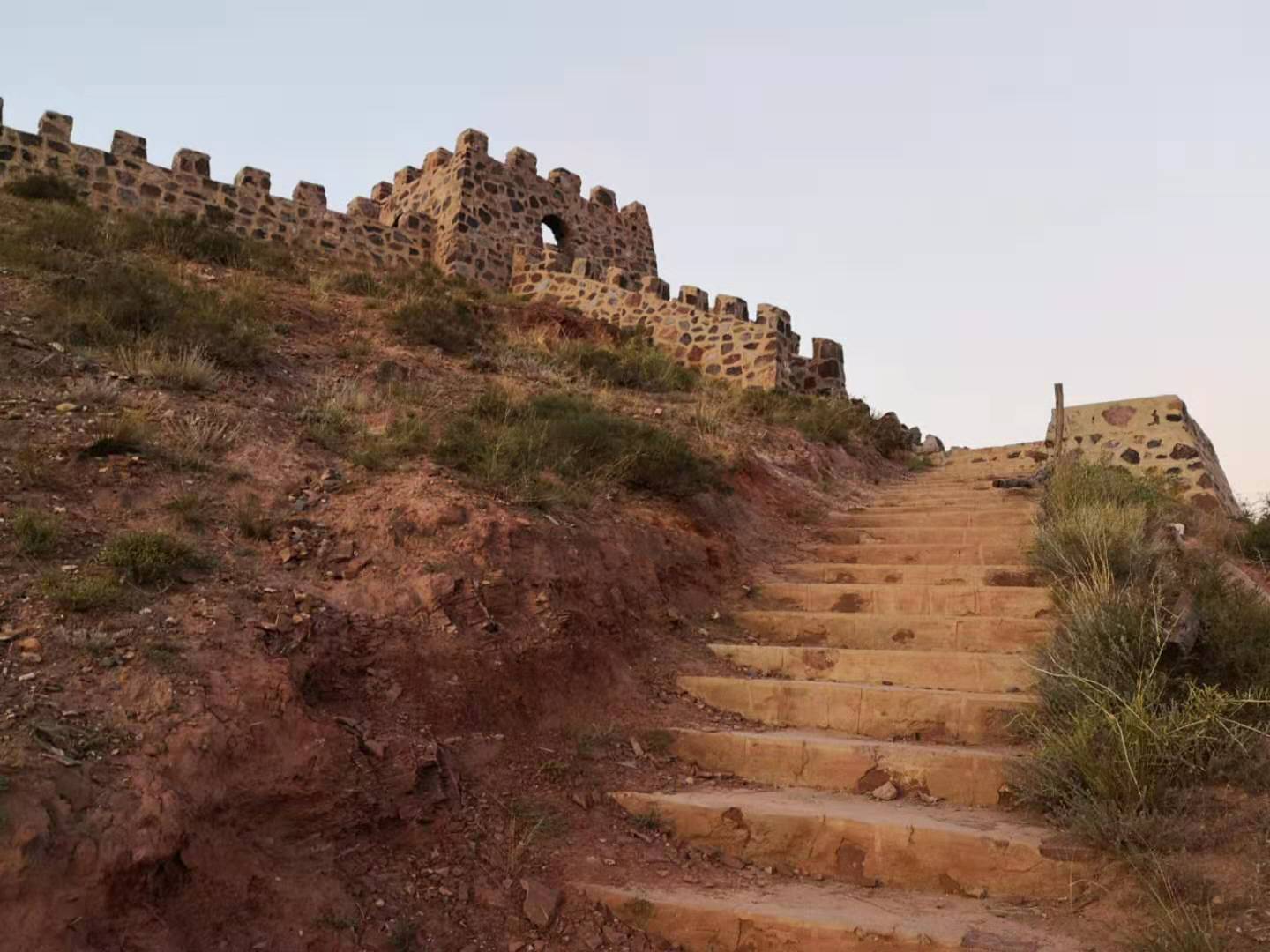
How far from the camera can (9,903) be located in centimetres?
266

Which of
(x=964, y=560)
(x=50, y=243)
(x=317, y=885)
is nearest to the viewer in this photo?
(x=317, y=885)

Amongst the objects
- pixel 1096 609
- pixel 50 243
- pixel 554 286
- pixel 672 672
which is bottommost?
pixel 672 672

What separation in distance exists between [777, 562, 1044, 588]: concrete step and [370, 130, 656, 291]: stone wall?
10.2 m

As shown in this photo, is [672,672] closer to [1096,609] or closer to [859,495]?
[1096,609]

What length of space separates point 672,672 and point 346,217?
12070mm

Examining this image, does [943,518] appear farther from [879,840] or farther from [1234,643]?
[879,840]

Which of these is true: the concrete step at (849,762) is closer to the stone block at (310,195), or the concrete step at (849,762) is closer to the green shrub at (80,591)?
the green shrub at (80,591)

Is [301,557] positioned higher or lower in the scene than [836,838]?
higher

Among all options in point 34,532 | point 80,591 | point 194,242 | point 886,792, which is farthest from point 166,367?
point 194,242

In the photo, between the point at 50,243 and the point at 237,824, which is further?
the point at 50,243

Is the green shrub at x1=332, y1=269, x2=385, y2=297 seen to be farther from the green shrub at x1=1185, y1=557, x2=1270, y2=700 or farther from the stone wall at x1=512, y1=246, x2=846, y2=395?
the green shrub at x1=1185, y1=557, x2=1270, y2=700

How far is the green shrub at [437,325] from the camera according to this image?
10.3 m

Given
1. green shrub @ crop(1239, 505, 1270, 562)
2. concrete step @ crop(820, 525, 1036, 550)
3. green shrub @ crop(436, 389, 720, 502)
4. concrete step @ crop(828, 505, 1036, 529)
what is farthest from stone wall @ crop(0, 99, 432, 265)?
green shrub @ crop(1239, 505, 1270, 562)

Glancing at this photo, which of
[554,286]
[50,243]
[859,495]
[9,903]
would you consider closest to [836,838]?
[9,903]
